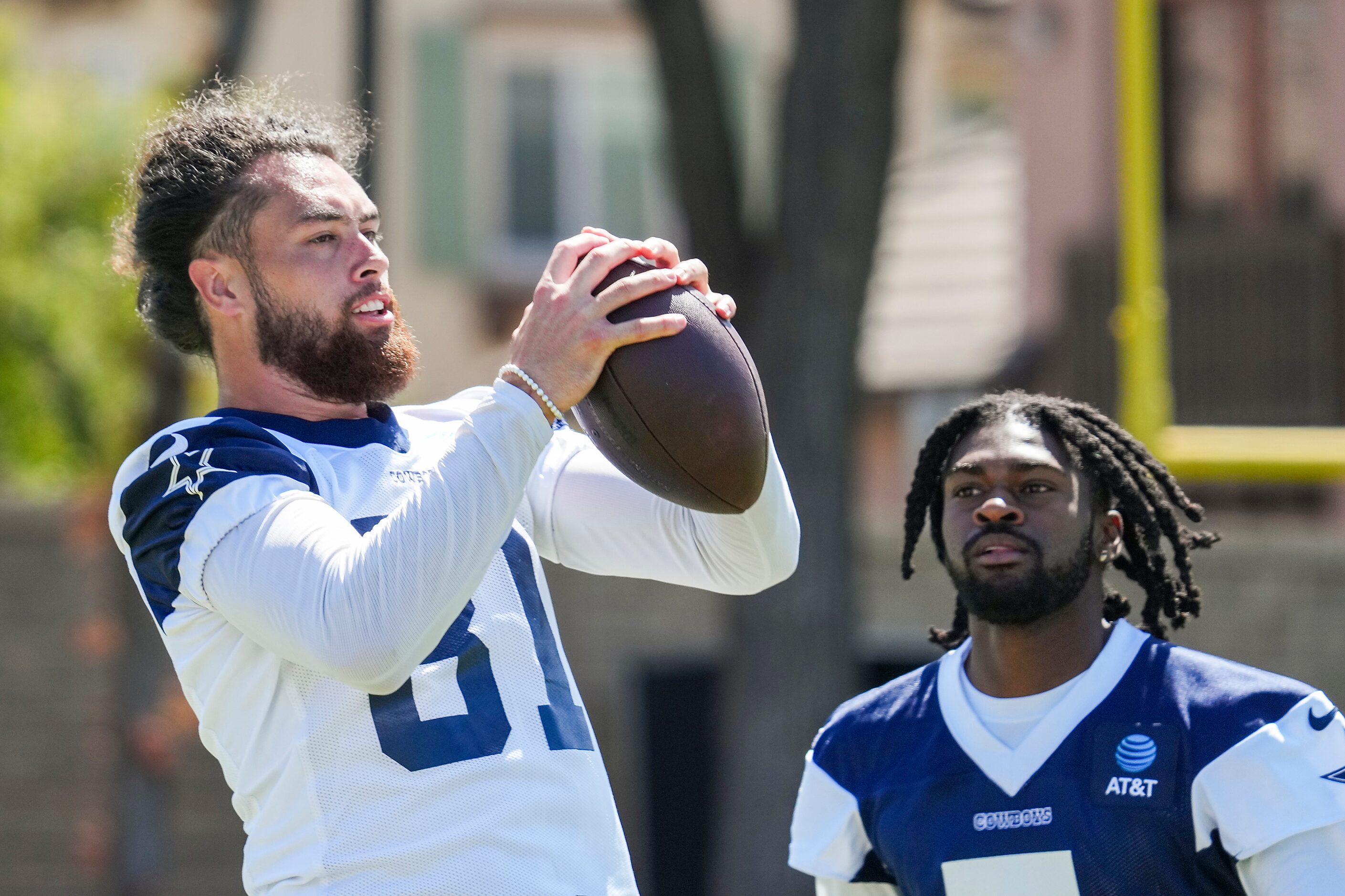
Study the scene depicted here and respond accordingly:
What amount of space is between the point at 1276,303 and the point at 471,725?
774 centimetres

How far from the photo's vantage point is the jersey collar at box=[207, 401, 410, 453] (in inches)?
102

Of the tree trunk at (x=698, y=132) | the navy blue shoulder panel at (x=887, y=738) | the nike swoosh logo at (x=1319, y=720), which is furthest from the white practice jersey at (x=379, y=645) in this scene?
the tree trunk at (x=698, y=132)

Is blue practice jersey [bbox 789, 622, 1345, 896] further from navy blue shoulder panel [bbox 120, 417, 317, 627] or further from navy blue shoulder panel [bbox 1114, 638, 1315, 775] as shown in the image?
navy blue shoulder panel [bbox 120, 417, 317, 627]

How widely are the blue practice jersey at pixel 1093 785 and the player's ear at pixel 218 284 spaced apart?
122cm

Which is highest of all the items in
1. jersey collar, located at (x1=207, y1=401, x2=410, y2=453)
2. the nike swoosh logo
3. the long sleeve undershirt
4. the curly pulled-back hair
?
the curly pulled-back hair

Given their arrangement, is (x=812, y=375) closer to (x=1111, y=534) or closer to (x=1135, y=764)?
(x=1111, y=534)

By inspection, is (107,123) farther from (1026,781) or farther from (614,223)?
(1026,781)

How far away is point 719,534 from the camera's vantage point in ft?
8.70

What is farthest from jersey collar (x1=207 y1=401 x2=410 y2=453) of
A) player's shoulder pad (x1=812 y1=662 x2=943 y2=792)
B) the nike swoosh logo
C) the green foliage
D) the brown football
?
the green foliage

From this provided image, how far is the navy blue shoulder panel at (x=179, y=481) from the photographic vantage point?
2.39m

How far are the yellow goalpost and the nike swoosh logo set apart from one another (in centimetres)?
242

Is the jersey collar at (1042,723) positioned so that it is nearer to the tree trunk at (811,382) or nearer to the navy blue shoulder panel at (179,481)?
the navy blue shoulder panel at (179,481)

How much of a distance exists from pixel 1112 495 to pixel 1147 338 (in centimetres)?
213

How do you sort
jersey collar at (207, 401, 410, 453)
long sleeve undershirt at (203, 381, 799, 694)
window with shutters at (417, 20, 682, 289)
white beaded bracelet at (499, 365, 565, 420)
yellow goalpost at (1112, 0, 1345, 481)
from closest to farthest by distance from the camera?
long sleeve undershirt at (203, 381, 799, 694)
white beaded bracelet at (499, 365, 565, 420)
jersey collar at (207, 401, 410, 453)
yellow goalpost at (1112, 0, 1345, 481)
window with shutters at (417, 20, 682, 289)
